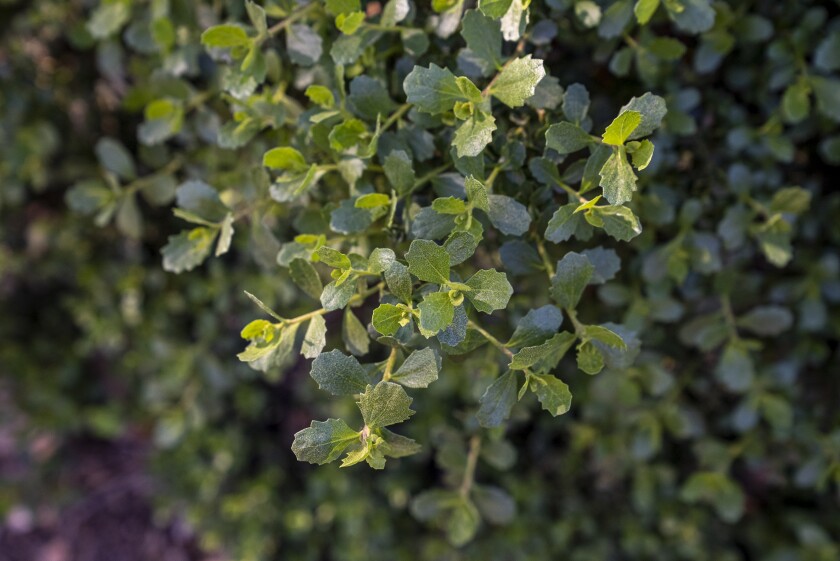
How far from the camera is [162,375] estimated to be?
1.86m

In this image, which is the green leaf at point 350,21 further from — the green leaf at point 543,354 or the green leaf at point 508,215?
the green leaf at point 543,354

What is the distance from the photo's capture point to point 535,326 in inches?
37.1

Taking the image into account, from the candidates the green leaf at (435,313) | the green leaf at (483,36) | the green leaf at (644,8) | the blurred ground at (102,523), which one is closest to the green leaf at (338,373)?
the green leaf at (435,313)

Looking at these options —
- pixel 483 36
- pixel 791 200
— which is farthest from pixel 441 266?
pixel 791 200

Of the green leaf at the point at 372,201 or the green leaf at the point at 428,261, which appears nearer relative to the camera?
the green leaf at the point at 428,261

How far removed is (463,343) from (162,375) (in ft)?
3.91

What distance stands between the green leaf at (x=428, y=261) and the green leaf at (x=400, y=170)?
0.18m

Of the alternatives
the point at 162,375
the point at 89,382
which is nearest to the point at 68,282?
the point at 89,382

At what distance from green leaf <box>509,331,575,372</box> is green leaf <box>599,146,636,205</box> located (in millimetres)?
189

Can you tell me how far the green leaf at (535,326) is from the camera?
942 mm

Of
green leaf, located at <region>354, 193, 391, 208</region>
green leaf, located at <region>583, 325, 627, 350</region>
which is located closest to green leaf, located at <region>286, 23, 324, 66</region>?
green leaf, located at <region>354, 193, 391, 208</region>

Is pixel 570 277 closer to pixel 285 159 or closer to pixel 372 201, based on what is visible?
pixel 372 201

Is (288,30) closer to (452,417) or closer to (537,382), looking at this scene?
(537,382)

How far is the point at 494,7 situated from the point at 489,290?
368mm
